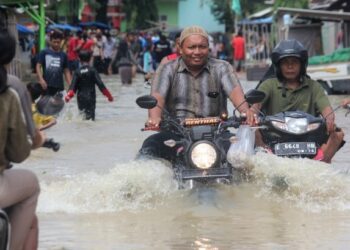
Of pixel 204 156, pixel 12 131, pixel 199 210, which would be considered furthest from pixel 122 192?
pixel 12 131

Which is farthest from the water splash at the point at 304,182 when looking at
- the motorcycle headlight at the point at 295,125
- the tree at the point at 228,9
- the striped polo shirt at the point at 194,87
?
the tree at the point at 228,9

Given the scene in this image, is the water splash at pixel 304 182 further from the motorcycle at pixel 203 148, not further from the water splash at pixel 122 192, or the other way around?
the water splash at pixel 122 192

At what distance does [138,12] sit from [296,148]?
182 feet

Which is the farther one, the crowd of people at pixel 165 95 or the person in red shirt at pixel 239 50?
the person in red shirt at pixel 239 50

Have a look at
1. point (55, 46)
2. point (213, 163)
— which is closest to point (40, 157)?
point (55, 46)

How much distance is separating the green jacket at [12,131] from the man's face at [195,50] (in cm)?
378

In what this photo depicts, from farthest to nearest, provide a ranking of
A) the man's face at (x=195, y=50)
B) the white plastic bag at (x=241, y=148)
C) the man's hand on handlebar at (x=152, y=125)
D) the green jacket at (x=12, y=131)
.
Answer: the man's face at (x=195, y=50)
the white plastic bag at (x=241, y=148)
the man's hand on handlebar at (x=152, y=125)
the green jacket at (x=12, y=131)

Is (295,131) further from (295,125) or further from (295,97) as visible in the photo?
(295,97)

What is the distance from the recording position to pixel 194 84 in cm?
898

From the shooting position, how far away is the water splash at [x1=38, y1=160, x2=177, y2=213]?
8617mm

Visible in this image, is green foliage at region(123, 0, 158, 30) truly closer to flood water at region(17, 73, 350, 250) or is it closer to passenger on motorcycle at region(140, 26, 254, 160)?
flood water at region(17, 73, 350, 250)

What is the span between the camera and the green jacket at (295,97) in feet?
30.5

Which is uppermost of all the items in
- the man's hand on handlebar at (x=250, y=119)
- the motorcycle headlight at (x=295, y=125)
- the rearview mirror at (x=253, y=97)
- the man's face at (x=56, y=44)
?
the rearview mirror at (x=253, y=97)

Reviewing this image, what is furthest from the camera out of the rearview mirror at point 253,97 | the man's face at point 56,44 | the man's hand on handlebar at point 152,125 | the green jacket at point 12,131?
the man's face at point 56,44
